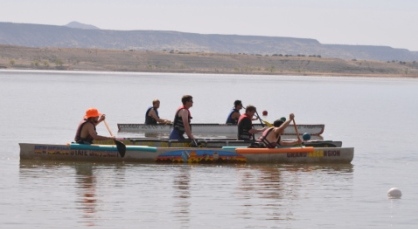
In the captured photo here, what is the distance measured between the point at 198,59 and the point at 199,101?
103067 mm

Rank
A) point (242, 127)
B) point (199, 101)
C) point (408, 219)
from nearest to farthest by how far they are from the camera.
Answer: point (408, 219) < point (242, 127) < point (199, 101)

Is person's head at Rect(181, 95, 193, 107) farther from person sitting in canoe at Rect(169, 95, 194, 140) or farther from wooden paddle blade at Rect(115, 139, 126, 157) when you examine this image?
wooden paddle blade at Rect(115, 139, 126, 157)

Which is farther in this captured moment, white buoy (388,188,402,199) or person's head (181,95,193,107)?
person's head (181,95,193,107)

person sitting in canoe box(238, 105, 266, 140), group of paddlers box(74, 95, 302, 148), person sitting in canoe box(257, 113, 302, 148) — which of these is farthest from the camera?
person sitting in canoe box(238, 105, 266, 140)

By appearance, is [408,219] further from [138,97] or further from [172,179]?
[138,97]

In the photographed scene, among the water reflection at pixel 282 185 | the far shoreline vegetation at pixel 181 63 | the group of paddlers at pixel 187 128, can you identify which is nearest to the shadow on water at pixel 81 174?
the group of paddlers at pixel 187 128

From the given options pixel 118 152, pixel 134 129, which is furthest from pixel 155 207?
pixel 134 129

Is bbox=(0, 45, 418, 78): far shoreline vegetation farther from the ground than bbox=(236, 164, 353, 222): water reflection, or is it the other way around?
bbox=(0, 45, 418, 78): far shoreline vegetation

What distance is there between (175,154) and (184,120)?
1115mm

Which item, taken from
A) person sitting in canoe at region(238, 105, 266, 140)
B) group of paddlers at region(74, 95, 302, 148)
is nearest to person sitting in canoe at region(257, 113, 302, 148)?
group of paddlers at region(74, 95, 302, 148)

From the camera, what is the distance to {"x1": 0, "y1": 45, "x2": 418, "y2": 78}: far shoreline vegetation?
525 feet

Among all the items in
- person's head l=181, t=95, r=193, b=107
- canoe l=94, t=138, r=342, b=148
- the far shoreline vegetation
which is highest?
the far shoreline vegetation

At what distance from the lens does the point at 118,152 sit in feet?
81.0

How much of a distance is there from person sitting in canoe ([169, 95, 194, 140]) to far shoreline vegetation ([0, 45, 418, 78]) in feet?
414
